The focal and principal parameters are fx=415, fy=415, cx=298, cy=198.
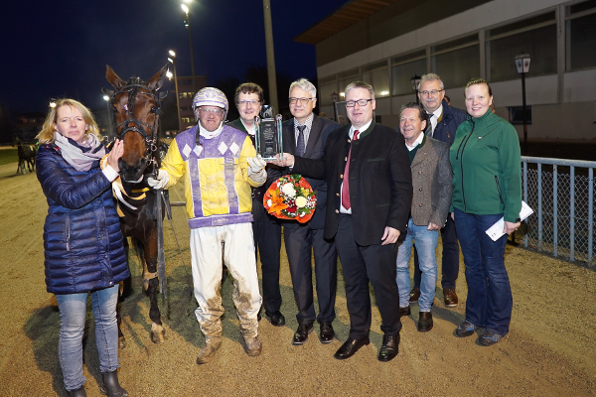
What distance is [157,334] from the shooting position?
13.3 ft

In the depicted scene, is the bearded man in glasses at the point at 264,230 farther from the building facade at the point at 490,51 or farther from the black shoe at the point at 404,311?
the building facade at the point at 490,51

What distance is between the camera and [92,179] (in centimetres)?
278

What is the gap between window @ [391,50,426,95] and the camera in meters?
27.5

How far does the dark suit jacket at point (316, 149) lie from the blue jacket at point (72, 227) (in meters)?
1.62

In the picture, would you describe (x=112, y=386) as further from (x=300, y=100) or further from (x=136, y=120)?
(x=300, y=100)

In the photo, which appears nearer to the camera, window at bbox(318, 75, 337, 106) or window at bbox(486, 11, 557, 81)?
window at bbox(486, 11, 557, 81)

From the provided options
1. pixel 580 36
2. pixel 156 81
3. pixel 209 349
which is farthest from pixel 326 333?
pixel 580 36

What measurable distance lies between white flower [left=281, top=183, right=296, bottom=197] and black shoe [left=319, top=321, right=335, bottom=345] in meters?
1.34

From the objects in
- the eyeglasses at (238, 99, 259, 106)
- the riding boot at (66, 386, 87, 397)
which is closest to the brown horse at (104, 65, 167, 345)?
the eyeglasses at (238, 99, 259, 106)

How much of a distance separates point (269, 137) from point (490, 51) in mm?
23346

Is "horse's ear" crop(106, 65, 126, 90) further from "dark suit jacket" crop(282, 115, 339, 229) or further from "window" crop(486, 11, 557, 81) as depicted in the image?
A: "window" crop(486, 11, 557, 81)

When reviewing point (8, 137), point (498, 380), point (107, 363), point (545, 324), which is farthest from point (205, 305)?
point (8, 137)

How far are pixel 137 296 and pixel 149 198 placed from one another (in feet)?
5.47

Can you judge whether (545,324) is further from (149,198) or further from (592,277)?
(149,198)
